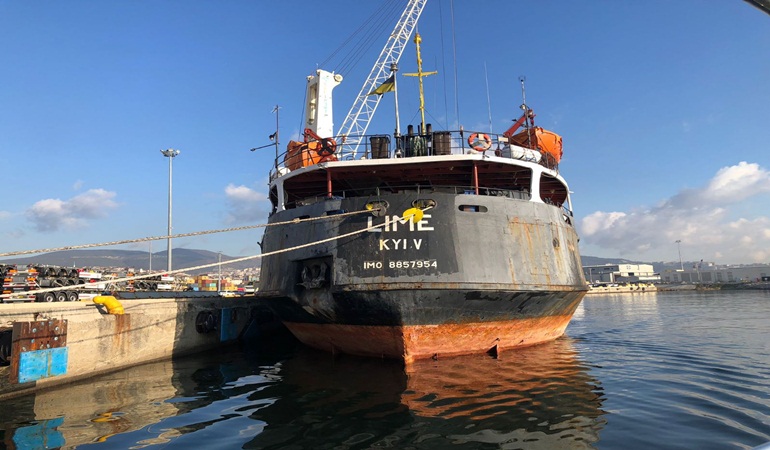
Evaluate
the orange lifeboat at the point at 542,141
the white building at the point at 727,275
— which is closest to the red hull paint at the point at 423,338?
the orange lifeboat at the point at 542,141

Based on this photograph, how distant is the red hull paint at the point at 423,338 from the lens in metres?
11.6

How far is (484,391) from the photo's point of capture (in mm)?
9047

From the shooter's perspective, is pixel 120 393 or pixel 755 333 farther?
pixel 755 333

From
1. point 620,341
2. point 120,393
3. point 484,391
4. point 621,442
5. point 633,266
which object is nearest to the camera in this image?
point 621,442

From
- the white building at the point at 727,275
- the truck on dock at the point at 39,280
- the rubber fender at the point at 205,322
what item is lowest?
the white building at the point at 727,275

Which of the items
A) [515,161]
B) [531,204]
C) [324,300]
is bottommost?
[324,300]

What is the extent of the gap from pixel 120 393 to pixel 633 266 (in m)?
179

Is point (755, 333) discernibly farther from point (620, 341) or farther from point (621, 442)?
point (621, 442)

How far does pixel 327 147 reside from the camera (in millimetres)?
14086

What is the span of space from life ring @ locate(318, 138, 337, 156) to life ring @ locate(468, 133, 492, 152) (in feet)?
14.2

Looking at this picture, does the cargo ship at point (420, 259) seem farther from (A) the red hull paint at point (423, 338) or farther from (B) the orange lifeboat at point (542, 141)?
(B) the orange lifeboat at point (542, 141)

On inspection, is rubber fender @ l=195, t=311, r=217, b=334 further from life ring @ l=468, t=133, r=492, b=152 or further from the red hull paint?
life ring @ l=468, t=133, r=492, b=152

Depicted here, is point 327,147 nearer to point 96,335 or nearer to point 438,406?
point 96,335

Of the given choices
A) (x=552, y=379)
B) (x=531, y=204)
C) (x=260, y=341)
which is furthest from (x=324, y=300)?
(x=260, y=341)
